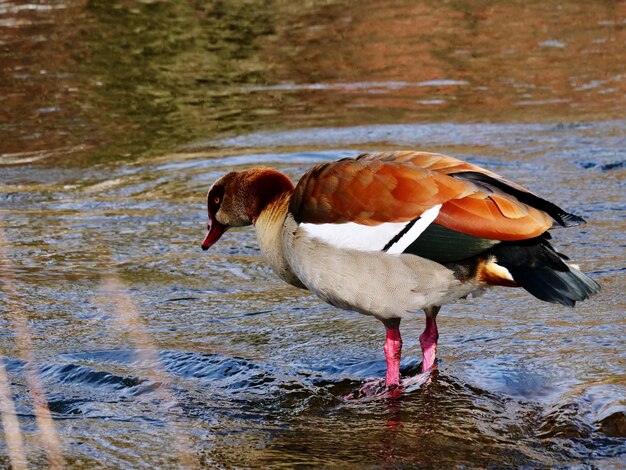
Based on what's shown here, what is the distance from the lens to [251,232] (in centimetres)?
890

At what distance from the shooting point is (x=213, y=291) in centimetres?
745

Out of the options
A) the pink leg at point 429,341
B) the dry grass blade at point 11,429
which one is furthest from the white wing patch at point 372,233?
the dry grass blade at point 11,429

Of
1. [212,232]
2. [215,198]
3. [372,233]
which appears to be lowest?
[212,232]

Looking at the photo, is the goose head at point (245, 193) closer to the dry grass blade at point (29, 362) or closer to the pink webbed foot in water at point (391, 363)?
the pink webbed foot in water at point (391, 363)

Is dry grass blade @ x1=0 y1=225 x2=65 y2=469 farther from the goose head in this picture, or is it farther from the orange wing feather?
the orange wing feather

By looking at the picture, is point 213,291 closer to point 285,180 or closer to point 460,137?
point 285,180

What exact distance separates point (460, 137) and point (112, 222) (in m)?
4.05

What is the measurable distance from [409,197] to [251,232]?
11.9ft

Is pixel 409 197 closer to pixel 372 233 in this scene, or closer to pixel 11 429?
pixel 372 233

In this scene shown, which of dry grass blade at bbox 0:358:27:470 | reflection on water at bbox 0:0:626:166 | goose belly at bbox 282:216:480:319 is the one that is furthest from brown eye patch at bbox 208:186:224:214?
reflection on water at bbox 0:0:626:166

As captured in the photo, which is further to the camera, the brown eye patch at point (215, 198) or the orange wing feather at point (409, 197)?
the brown eye patch at point (215, 198)

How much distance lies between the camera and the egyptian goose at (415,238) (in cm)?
515

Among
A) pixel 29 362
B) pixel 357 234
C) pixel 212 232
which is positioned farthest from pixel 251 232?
pixel 357 234

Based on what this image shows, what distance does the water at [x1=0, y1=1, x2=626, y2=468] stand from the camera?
5.10 m
